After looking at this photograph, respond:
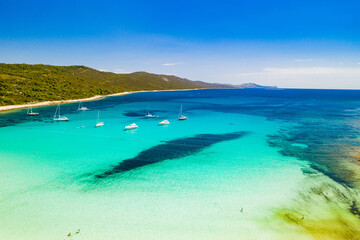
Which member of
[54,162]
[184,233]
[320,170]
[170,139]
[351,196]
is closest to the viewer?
[184,233]

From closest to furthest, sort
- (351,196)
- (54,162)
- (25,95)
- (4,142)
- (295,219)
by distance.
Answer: (295,219) → (351,196) → (54,162) → (4,142) → (25,95)

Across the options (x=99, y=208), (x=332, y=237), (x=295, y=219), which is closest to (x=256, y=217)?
(x=295, y=219)

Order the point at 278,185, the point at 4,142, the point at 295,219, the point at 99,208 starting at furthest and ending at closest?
the point at 4,142 < the point at 278,185 < the point at 99,208 < the point at 295,219

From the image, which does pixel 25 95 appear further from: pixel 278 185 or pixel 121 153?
pixel 278 185

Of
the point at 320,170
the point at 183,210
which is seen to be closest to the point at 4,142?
the point at 183,210

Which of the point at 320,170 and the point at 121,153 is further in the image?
the point at 121,153

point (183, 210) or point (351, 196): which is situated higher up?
point (351, 196)

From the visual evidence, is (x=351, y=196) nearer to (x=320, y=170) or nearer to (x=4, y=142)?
(x=320, y=170)
